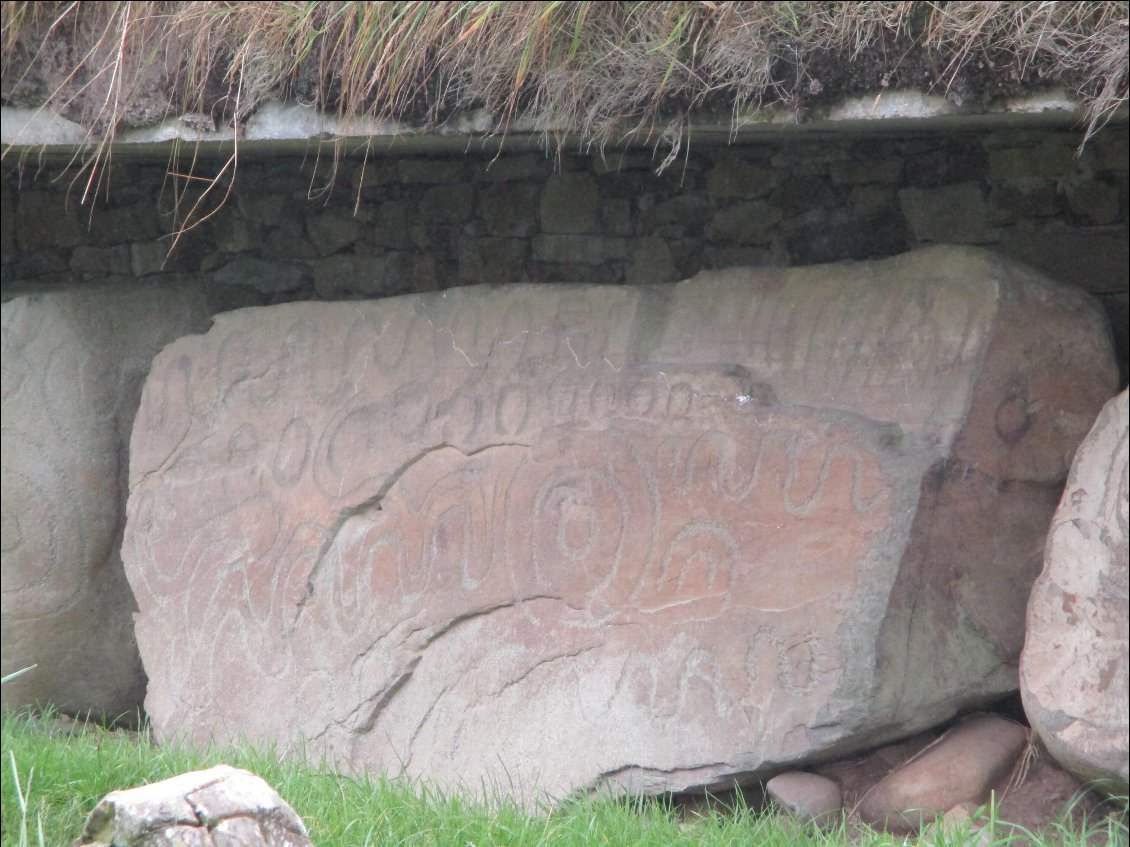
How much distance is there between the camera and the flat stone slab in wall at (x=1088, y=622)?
2551mm

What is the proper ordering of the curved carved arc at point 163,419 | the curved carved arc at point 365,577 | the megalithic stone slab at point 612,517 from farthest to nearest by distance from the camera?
the curved carved arc at point 163,419, the curved carved arc at point 365,577, the megalithic stone slab at point 612,517

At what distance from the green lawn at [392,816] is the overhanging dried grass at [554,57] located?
146 centimetres

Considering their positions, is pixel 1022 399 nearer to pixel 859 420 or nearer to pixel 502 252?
pixel 859 420

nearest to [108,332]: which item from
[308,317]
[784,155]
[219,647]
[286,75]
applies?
[308,317]

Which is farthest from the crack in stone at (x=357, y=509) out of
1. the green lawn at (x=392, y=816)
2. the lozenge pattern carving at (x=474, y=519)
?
the green lawn at (x=392, y=816)

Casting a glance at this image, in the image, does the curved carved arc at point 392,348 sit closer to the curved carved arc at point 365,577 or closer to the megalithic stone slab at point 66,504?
the curved carved arc at point 365,577

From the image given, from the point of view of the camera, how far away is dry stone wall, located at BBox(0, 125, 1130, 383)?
3.58m

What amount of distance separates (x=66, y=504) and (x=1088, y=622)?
3.12m

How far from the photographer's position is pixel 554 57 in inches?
113

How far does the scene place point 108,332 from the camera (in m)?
4.37

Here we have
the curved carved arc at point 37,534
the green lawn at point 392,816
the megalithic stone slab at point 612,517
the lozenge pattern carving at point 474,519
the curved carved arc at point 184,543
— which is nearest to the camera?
the green lawn at point 392,816

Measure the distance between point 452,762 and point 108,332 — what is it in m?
1.94

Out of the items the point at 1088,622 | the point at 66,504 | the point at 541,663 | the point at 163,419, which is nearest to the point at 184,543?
the point at 163,419

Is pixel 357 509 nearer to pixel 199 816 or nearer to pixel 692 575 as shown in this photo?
pixel 692 575
